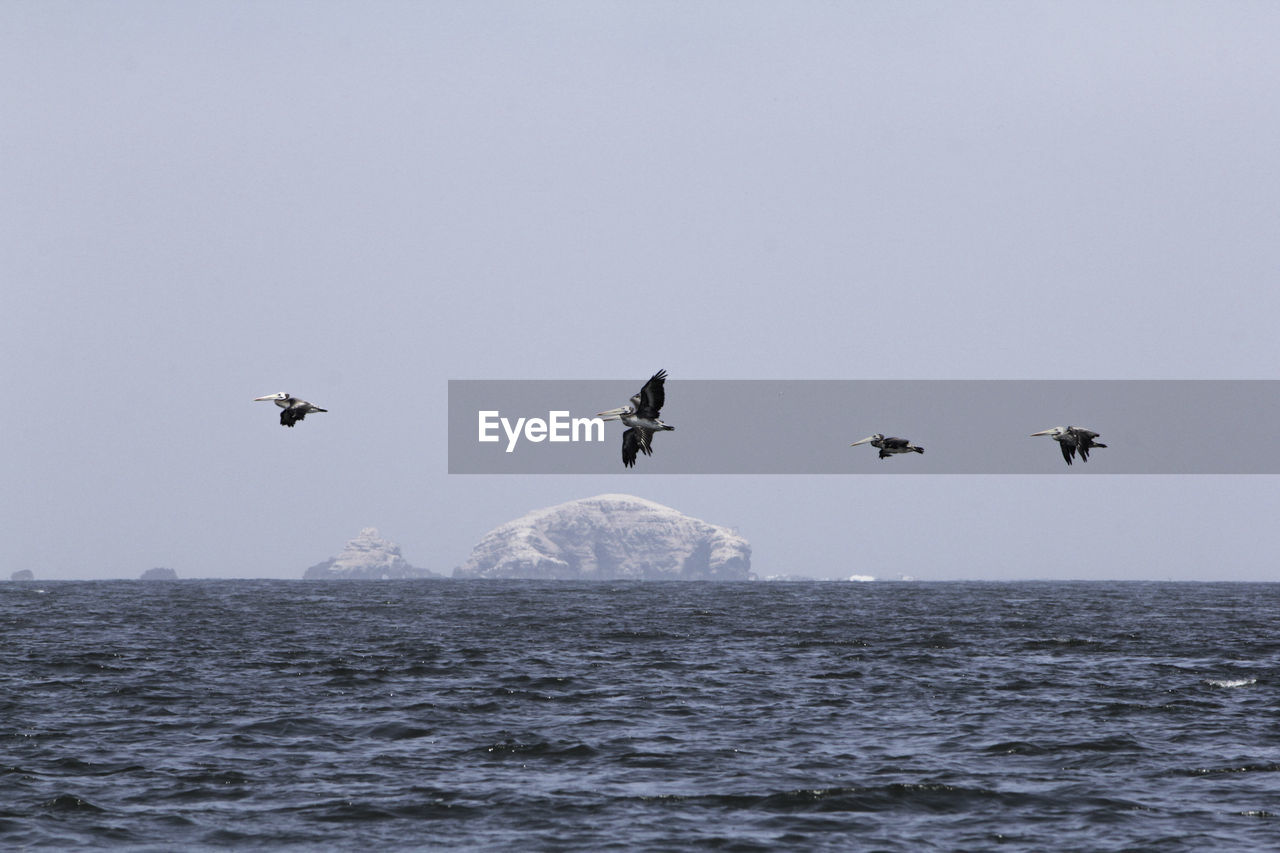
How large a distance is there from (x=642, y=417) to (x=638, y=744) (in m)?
8.95

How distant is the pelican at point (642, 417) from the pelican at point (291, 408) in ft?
29.3

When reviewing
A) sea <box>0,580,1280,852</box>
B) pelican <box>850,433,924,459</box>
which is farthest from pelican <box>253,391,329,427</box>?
pelican <box>850,433,924,459</box>

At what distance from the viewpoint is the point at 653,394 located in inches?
1248

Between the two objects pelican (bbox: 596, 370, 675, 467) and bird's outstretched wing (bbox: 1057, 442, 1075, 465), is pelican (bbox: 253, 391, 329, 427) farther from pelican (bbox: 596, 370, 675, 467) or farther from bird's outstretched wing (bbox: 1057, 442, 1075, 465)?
bird's outstretched wing (bbox: 1057, 442, 1075, 465)

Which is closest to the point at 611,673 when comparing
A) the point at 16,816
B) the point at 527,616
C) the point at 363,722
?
the point at 363,722

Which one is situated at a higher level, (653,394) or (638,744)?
(653,394)

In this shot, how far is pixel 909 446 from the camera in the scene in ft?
141

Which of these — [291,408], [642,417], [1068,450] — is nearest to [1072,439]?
[1068,450]

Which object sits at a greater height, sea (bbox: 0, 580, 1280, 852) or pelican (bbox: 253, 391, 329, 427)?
pelican (bbox: 253, 391, 329, 427)

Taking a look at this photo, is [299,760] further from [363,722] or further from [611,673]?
[611,673]

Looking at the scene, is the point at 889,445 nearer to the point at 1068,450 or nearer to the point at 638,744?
the point at 1068,450

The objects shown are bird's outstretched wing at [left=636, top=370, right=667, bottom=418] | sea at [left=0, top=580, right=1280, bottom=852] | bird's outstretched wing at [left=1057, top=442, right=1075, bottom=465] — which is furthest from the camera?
bird's outstretched wing at [left=1057, top=442, right=1075, bottom=465]

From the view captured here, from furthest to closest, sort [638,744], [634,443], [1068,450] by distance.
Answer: [1068,450] → [634,443] → [638,744]

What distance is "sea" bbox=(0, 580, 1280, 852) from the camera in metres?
21.4
